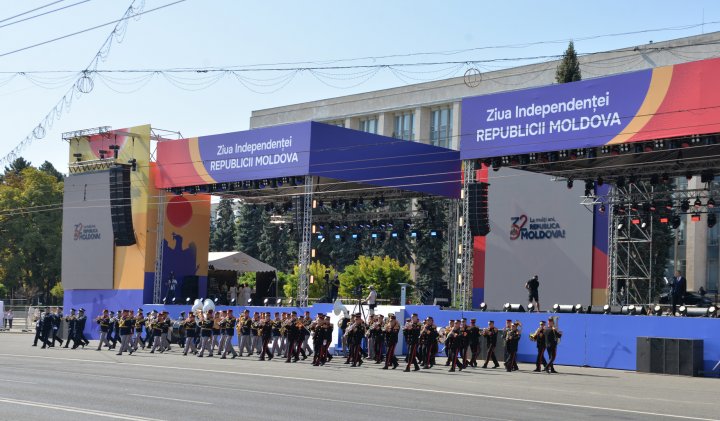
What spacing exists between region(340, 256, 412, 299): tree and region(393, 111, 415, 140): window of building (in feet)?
71.7

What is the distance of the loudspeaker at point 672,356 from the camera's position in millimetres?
26500

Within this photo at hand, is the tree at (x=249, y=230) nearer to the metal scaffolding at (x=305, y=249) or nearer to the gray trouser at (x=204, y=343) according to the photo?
the metal scaffolding at (x=305, y=249)

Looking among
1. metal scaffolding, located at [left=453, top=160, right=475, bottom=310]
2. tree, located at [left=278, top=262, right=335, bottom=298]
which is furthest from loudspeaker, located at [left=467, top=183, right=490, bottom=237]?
tree, located at [left=278, top=262, right=335, bottom=298]

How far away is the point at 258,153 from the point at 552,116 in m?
12.9

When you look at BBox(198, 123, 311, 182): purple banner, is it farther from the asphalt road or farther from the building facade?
the building facade

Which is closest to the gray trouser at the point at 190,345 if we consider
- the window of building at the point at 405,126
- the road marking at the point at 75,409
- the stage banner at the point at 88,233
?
the stage banner at the point at 88,233

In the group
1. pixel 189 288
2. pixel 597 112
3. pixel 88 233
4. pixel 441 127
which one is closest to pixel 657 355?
pixel 597 112

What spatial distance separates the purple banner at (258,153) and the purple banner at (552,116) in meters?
6.85

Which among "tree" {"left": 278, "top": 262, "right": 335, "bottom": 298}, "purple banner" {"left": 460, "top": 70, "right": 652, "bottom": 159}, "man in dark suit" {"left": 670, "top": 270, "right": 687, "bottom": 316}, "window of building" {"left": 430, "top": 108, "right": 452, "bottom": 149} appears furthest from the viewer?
"window of building" {"left": 430, "top": 108, "right": 452, "bottom": 149}

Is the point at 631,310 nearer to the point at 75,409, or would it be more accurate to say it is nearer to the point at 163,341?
the point at 163,341

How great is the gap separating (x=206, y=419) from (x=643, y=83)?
1920 centimetres

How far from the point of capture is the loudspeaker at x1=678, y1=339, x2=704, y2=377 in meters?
26.1

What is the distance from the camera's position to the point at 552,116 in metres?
30.2

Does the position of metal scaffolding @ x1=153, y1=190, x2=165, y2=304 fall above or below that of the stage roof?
below
